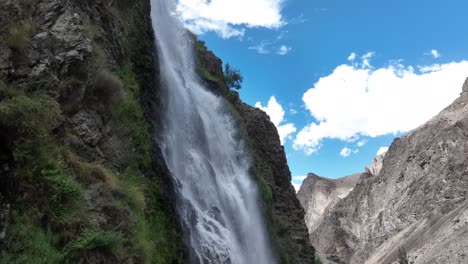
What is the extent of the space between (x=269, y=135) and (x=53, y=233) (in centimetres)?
2266

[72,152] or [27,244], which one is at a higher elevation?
[72,152]

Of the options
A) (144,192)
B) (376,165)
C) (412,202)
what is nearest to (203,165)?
(144,192)

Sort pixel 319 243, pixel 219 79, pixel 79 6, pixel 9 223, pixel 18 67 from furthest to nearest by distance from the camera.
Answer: pixel 319 243, pixel 219 79, pixel 79 6, pixel 18 67, pixel 9 223

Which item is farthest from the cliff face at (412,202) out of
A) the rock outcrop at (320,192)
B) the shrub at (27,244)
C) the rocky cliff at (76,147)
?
the shrub at (27,244)

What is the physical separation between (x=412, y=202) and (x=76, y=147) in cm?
9039

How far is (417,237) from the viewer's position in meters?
71.4

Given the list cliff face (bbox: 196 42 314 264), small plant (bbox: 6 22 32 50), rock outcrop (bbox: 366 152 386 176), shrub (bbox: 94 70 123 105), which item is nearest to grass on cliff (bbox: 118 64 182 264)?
shrub (bbox: 94 70 123 105)

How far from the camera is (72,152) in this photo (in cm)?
748

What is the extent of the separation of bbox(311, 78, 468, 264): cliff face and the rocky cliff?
176 feet

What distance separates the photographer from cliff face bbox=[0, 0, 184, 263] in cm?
584

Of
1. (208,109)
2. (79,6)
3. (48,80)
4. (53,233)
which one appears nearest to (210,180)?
(208,109)

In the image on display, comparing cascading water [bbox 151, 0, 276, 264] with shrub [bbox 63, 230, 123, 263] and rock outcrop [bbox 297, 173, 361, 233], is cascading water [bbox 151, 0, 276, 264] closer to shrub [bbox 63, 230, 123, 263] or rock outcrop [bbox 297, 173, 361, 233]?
shrub [bbox 63, 230, 123, 263]

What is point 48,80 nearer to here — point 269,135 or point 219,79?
point 219,79

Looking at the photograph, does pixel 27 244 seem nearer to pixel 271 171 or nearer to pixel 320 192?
pixel 271 171
